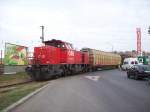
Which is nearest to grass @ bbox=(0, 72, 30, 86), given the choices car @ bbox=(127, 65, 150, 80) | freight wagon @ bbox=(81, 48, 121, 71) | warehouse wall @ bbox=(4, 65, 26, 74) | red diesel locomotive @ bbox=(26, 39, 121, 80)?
red diesel locomotive @ bbox=(26, 39, 121, 80)

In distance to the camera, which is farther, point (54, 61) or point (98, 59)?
point (98, 59)

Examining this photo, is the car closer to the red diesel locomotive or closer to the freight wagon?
the red diesel locomotive

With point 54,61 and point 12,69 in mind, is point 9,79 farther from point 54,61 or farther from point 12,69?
point 12,69

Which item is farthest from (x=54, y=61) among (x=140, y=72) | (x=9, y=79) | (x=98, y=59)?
(x=98, y=59)

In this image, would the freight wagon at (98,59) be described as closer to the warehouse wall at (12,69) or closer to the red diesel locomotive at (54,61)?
the red diesel locomotive at (54,61)

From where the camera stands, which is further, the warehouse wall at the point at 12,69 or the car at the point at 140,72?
the warehouse wall at the point at 12,69

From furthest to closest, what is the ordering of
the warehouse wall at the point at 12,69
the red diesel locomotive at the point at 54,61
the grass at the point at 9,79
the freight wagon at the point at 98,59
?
the freight wagon at the point at 98,59 < the warehouse wall at the point at 12,69 < the red diesel locomotive at the point at 54,61 < the grass at the point at 9,79

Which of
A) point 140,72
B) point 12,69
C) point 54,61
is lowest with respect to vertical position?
point 140,72

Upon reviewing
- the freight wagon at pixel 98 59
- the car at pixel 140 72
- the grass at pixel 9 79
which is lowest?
the grass at pixel 9 79

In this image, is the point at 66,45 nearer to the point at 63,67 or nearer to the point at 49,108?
the point at 63,67

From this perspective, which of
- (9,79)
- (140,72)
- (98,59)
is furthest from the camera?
(98,59)

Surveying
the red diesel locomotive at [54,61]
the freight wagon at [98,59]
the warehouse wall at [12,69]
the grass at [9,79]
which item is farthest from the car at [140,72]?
the freight wagon at [98,59]

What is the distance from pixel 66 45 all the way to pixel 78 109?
20.0m

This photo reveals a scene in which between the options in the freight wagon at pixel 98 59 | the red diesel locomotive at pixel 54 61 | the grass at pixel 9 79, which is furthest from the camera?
the freight wagon at pixel 98 59
